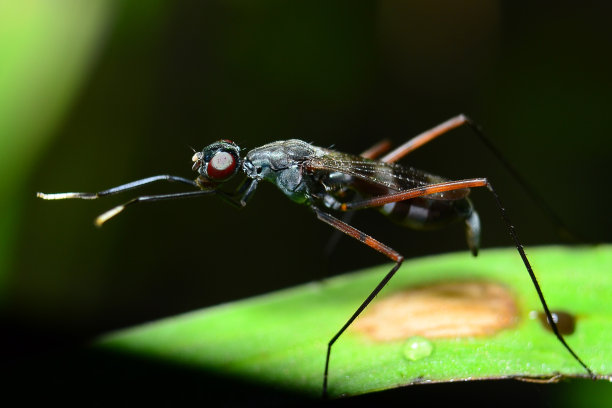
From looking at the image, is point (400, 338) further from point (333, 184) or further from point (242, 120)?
point (242, 120)

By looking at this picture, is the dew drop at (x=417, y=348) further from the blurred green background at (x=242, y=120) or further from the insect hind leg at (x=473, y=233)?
the blurred green background at (x=242, y=120)

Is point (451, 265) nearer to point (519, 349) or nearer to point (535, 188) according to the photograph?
point (519, 349)

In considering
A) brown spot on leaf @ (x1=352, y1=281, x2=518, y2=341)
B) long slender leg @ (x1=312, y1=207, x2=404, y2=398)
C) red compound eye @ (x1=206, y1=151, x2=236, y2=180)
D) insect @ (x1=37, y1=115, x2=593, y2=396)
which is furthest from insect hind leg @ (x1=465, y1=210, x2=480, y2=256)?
red compound eye @ (x1=206, y1=151, x2=236, y2=180)

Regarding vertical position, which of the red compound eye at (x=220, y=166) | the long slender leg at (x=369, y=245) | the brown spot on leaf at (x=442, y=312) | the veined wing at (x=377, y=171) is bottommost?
the brown spot on leaf at (x=442, y=312)

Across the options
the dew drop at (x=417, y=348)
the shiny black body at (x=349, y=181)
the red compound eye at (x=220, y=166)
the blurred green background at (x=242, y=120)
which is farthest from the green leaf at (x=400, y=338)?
the blurred green background at (x=242, y=120)

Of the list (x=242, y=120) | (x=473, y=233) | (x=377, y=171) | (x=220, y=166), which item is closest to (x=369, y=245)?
(x=377, y=171)

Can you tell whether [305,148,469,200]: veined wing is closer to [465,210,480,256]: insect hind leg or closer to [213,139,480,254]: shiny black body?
[213,139,480,254]: shiny black body
